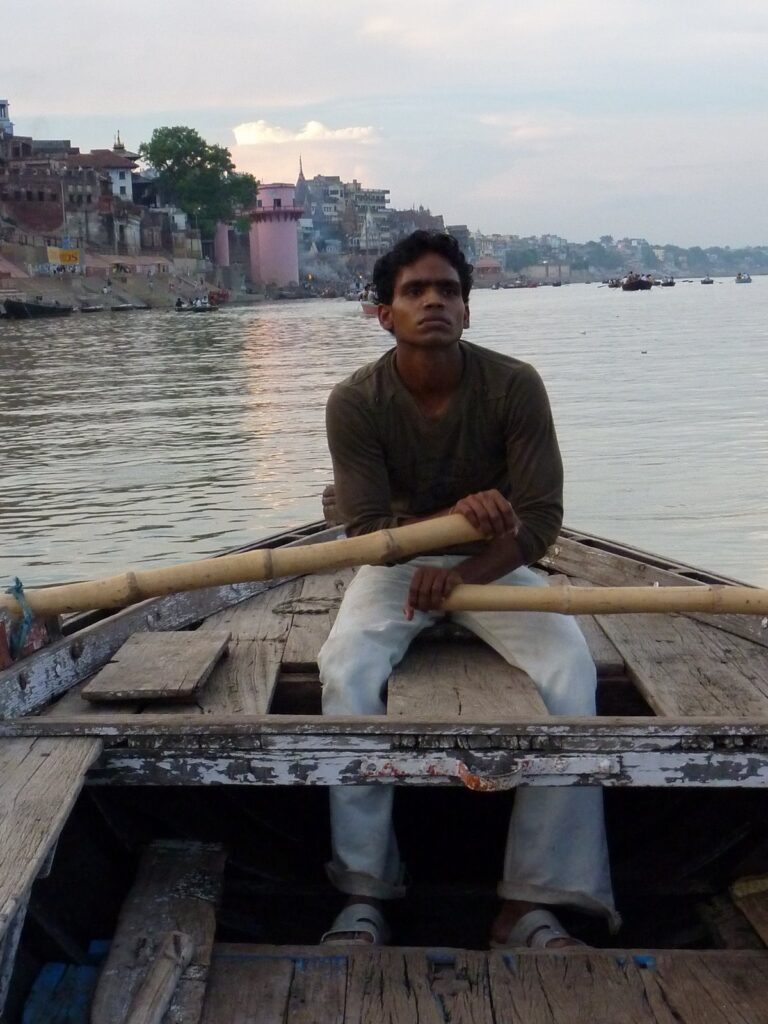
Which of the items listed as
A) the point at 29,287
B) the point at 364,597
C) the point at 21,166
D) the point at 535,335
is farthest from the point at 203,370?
the point at 21,166

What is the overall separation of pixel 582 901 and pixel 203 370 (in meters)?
23.3

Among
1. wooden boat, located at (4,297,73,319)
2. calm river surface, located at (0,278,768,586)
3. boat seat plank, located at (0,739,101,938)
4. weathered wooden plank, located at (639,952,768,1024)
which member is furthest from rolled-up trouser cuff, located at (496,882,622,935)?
wooden boat, located at (4,297,73,319)

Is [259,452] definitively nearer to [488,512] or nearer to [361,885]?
[488,512]

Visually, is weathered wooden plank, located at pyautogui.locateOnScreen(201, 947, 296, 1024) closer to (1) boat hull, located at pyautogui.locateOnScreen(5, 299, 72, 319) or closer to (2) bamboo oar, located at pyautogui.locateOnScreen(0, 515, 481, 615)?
(2) bamboo oar, located at pyautogui.locateOnScreen(0, 515, 481, 615)

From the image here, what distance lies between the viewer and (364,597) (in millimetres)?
3193

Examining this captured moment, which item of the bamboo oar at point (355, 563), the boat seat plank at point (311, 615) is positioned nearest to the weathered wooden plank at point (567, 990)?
the bamboo oar at point (355, 563)

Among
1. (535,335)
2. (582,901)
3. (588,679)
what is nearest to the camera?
(582,901)

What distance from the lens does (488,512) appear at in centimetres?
284

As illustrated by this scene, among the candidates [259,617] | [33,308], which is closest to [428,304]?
[259,617]

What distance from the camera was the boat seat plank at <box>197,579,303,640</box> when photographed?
11.9ft

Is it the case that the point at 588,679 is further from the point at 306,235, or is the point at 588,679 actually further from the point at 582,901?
the point at 306,235

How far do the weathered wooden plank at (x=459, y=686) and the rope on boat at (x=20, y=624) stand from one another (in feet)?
2.93

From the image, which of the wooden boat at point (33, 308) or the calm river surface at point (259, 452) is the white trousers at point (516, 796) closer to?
the calm river surface at point (259, 452)

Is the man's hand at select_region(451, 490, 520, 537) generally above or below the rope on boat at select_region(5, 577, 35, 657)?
above
